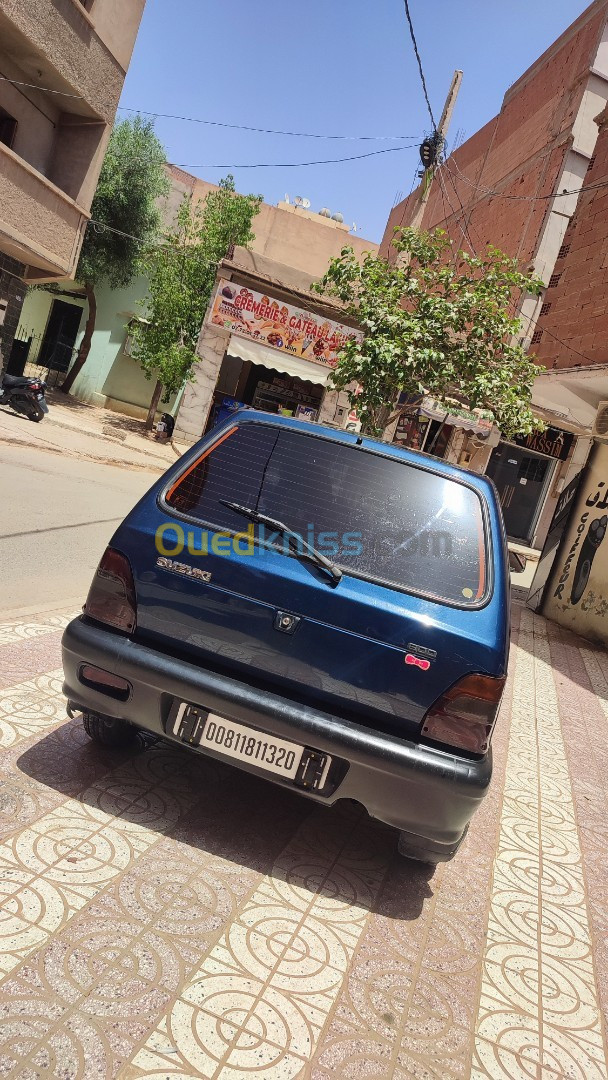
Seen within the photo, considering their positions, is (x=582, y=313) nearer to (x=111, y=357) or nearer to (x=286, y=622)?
(x=286, y=622)

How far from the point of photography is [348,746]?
8.18 feet

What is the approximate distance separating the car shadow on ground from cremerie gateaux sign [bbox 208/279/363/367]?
675 inches

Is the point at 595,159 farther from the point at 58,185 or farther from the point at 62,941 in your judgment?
the point at 62,941

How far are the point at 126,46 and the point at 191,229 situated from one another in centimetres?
1209

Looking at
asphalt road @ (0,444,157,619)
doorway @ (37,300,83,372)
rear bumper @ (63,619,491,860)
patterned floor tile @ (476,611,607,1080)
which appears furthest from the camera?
doorway @ (37,300,83,372)

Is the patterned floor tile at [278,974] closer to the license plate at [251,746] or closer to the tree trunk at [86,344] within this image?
the license plate at [251,746]

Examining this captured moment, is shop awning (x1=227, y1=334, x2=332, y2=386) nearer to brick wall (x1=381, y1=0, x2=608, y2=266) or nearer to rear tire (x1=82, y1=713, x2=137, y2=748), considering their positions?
brick wall (x1=381, y1=0, x2=608, y2=266)

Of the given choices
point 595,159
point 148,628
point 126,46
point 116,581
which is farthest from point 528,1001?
point 126,46

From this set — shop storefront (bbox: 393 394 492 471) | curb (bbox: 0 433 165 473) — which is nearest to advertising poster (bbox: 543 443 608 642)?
shop storefront (bbox: 393 394 492 471)

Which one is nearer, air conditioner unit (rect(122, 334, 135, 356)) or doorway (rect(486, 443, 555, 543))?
doorway (rect(486, 443, 555, 543))

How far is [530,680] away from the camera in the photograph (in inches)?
294

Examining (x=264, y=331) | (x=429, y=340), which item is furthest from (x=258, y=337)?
(x=429, y=340)

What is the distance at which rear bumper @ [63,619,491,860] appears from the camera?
8.16 ft

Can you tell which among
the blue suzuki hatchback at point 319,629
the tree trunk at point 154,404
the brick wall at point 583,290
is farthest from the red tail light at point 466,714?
the tree trunk at point 154,404
